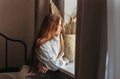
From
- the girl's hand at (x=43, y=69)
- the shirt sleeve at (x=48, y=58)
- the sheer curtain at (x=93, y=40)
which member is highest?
the sheer curtain at (x=93, y=40)

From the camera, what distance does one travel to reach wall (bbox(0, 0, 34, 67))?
2469 millimetres

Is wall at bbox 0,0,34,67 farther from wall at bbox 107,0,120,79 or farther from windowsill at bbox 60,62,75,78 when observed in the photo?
wall at bbox 107,0,120,79

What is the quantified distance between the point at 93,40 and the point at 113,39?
0.14m

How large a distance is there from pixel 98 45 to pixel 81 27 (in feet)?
0.49

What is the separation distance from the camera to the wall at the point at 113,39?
1082 millimetres

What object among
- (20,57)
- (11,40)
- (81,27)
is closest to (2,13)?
(11,40)

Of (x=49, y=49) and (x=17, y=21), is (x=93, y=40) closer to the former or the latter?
(x=49, y=49)

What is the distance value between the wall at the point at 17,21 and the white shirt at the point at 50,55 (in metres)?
0.67

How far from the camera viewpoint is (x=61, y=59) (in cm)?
198

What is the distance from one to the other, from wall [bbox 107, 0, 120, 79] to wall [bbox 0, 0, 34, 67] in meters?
1.54

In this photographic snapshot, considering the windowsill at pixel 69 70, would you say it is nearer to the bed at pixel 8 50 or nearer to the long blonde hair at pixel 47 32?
the long blonde hair at pixel 47 32

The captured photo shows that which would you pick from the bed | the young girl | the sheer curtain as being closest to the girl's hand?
the young girl

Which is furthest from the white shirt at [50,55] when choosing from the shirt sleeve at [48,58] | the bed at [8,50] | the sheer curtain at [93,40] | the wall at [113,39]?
the wall at [113,39]

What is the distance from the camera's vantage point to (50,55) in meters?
1.91
